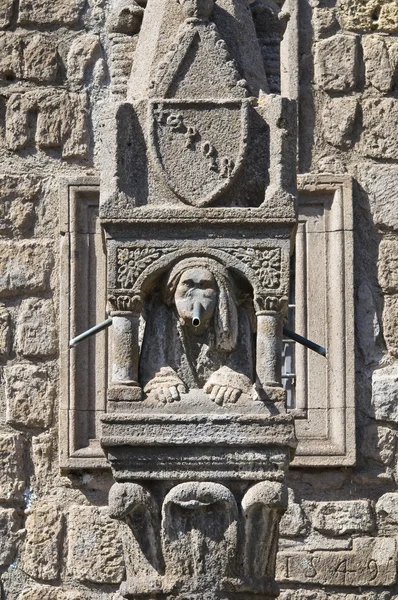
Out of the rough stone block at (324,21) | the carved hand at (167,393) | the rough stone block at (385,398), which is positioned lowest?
the carved hand at (167,393)

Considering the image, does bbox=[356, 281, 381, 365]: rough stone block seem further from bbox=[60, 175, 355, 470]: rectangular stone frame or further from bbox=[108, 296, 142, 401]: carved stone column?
bbox=[108, 296, 142, 401]: carved stone column

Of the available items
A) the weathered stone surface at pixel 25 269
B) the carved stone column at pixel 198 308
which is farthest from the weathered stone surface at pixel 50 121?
the carved stone column at pixel 198 308

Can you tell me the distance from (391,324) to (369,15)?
4.46ft

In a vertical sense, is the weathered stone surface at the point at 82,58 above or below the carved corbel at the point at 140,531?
above

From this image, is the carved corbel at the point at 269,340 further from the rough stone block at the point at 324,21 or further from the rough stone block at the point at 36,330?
the rough stone block at the point at 324,21

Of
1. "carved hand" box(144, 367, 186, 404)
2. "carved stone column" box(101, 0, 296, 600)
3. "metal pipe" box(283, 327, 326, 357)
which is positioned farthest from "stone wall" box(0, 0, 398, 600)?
"carved hand" box(144, 367, 186, 404)

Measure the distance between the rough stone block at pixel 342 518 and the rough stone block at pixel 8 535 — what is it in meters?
1.25

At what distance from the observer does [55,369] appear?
368 inches

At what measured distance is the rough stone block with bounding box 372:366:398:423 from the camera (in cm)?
920

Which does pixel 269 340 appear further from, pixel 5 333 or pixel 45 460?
pixel 5 333

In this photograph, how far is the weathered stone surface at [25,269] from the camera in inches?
371

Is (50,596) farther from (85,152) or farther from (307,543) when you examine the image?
(85,152)

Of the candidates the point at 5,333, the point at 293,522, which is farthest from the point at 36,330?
the point at 293,522

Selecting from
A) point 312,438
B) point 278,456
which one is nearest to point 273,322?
point 278,456
